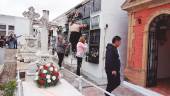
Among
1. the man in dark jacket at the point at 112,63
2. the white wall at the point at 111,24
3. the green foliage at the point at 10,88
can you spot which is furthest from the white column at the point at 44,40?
Answer: the white wall at the point at 111,24

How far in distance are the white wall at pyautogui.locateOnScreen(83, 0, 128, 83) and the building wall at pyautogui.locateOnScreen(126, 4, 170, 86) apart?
109 cm

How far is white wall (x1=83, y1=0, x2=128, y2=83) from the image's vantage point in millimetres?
10453

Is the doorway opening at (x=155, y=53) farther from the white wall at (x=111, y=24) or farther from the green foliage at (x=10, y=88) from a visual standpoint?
the green foliage at (x=10, y=88)

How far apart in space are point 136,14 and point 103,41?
187 cm

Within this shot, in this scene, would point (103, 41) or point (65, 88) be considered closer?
point (65, 88)

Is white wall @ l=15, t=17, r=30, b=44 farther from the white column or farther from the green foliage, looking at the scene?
the green foliage

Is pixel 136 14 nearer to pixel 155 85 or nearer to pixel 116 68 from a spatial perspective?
pixel 155 85

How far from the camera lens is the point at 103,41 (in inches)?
413

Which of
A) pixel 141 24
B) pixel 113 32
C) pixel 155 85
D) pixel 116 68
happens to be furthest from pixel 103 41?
pixel 116 68

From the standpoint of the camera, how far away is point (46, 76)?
6.04m

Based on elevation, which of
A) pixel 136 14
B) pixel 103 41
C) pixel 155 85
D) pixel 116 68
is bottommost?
pixel 155 85

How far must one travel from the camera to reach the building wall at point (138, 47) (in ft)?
29.0

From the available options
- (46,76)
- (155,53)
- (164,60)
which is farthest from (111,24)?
(46,76)

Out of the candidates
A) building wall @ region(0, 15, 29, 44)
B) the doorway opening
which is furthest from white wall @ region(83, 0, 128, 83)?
building wall @ region(0, 15, 29, 44)
